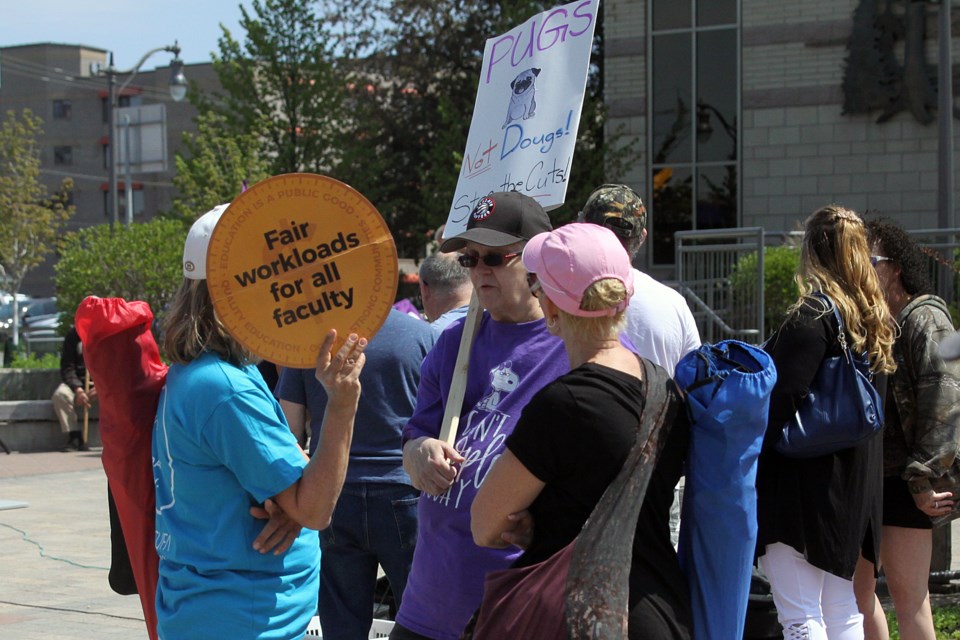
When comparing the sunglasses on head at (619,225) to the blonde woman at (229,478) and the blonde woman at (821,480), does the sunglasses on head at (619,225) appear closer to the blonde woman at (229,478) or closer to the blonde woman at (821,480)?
the blonde woman at (821,480)

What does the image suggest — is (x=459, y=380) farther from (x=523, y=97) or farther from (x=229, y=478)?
(x=523, y=97)

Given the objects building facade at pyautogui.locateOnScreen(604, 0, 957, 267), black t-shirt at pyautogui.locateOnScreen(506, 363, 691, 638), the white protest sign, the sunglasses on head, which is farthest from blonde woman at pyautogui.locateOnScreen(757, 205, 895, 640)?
building facade at pyautogui.locateOnScreen(604, 0, 957, 267)

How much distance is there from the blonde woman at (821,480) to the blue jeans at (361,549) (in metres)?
1.28

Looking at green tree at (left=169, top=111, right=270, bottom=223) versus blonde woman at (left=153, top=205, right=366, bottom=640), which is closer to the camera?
blonde woman at (left=153, top=205, right=366, bottom=640)

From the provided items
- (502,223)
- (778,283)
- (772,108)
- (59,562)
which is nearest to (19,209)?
(772,108)

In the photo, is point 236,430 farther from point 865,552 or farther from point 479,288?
point 865,552

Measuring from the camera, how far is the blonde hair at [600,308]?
2713mm

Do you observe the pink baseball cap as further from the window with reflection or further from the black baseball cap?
the window with reflection

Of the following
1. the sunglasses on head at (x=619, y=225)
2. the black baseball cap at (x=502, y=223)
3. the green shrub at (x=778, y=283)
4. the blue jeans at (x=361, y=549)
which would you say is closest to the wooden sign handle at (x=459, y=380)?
the black baseball cap at (x=502, y=223)

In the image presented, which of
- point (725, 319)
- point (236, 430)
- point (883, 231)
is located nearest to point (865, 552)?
point (883, 231)

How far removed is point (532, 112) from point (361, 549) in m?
1.73

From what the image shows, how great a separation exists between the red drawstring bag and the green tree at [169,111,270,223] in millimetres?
17328

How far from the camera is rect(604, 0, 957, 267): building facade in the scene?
20.6 metres

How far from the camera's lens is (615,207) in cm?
425
